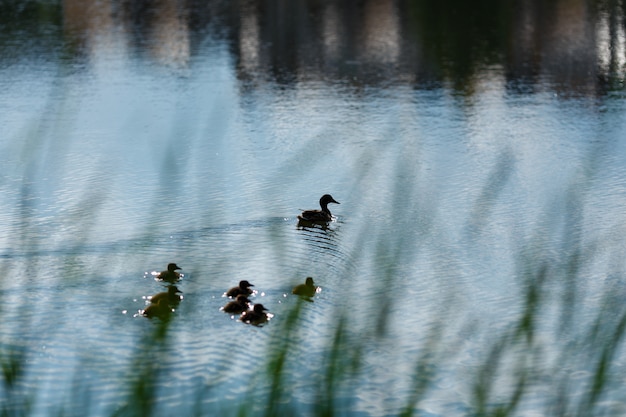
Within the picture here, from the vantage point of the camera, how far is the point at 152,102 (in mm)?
19125

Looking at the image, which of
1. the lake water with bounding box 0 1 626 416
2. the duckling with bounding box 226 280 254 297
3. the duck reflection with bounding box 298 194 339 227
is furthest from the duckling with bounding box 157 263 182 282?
the duck reflection with bounding box 298 194 339 227

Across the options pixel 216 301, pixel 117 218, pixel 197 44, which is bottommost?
pixel 216 301

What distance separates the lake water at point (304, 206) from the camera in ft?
10.5

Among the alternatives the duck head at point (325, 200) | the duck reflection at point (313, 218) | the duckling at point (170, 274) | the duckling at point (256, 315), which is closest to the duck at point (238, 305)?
the duckling at point (256, 315)

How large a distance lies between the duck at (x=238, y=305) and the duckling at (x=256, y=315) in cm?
7

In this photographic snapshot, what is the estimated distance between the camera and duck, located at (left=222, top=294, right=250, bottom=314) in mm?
9516

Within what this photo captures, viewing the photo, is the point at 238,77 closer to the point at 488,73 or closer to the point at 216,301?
the point at 488,73

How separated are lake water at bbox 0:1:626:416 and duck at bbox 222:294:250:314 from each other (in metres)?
0.12

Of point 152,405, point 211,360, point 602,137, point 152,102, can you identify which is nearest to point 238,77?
point 152,102

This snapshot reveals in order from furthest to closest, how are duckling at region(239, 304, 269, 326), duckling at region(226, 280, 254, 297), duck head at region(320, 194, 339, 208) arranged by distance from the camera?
duck head at region(320, 194, 339, 208) → duckling at region(226, 280, 254, 297) → duckling at region(239, 304, 269, 326)

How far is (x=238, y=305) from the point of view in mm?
9508

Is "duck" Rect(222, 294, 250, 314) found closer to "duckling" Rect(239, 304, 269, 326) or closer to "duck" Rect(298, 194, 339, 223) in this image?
"duckling" Rect(239, 304, 269, 326)

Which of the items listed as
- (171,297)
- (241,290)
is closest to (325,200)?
(241,290)

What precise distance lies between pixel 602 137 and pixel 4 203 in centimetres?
848
